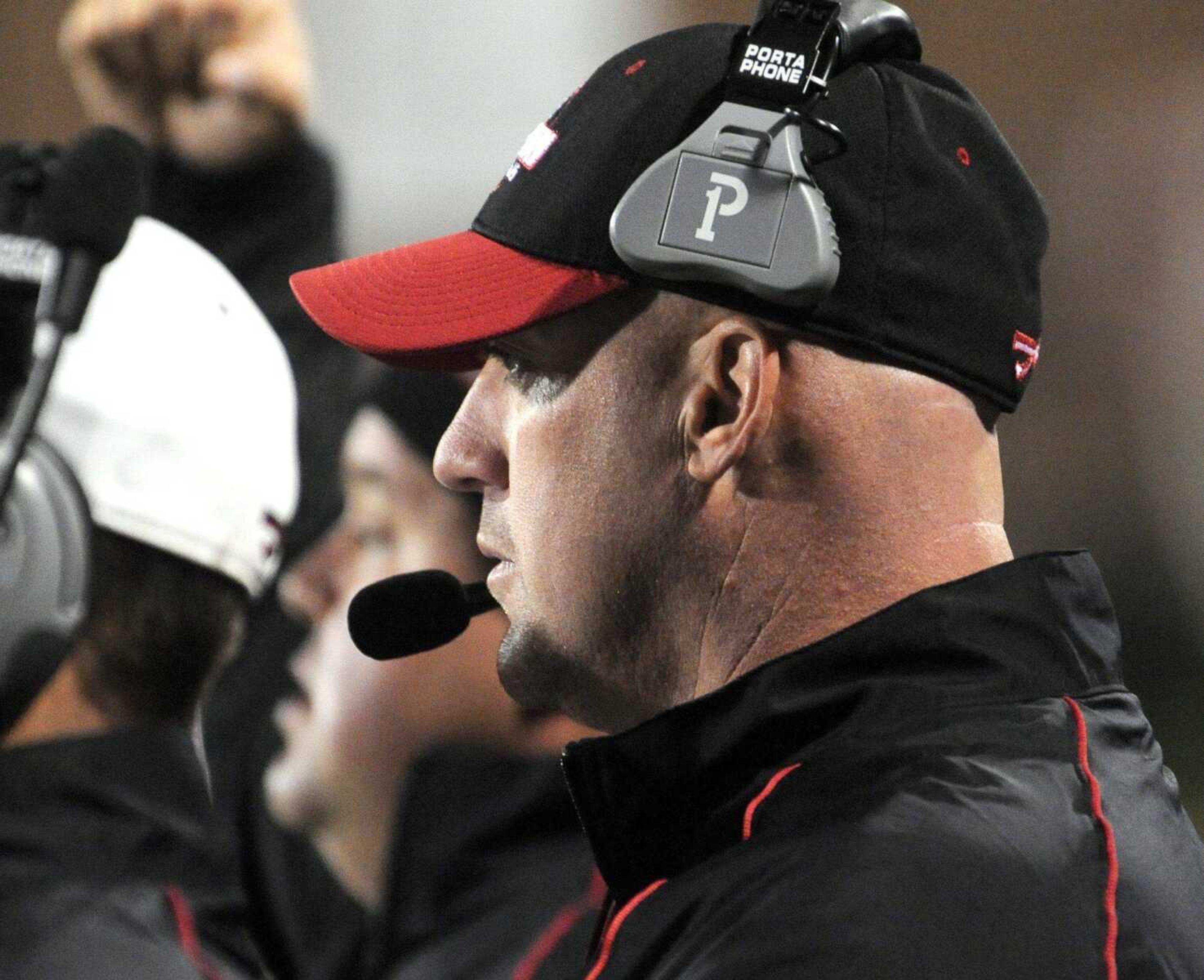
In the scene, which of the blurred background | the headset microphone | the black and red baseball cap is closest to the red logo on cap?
the black and red baseball cap

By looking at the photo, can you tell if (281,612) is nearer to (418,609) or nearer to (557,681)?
(418,609)

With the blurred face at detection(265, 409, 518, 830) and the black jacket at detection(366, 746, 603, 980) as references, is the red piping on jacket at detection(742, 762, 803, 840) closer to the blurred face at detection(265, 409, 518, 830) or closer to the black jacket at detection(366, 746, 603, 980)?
the black jacket at detection(366, 746, 603, 980)

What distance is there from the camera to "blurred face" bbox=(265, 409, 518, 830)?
2438mm

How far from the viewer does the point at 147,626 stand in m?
1.38

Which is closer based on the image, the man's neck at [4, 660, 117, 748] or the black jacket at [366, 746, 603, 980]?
the man's neck at [4, 660, 117, 748]

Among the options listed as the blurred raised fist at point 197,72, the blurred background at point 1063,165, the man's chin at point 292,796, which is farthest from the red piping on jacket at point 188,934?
the blurred background at point 1063,165

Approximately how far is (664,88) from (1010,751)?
378 millimetres

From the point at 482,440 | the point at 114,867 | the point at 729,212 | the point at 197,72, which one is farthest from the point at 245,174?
the point at 729,212

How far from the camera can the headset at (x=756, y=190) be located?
83cm

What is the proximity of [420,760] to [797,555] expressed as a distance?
159 centimetres

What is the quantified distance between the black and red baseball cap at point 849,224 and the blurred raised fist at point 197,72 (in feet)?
5.99

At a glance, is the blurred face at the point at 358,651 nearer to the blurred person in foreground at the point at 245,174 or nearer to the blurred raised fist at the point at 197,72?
the blurred person in foreground at the point at 245,174

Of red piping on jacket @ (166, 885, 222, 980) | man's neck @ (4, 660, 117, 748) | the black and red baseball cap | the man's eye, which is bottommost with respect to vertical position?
red piping on jacket @ (166, 885, 222, 980)

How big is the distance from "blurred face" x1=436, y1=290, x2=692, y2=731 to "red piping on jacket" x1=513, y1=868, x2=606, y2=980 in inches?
40.9
